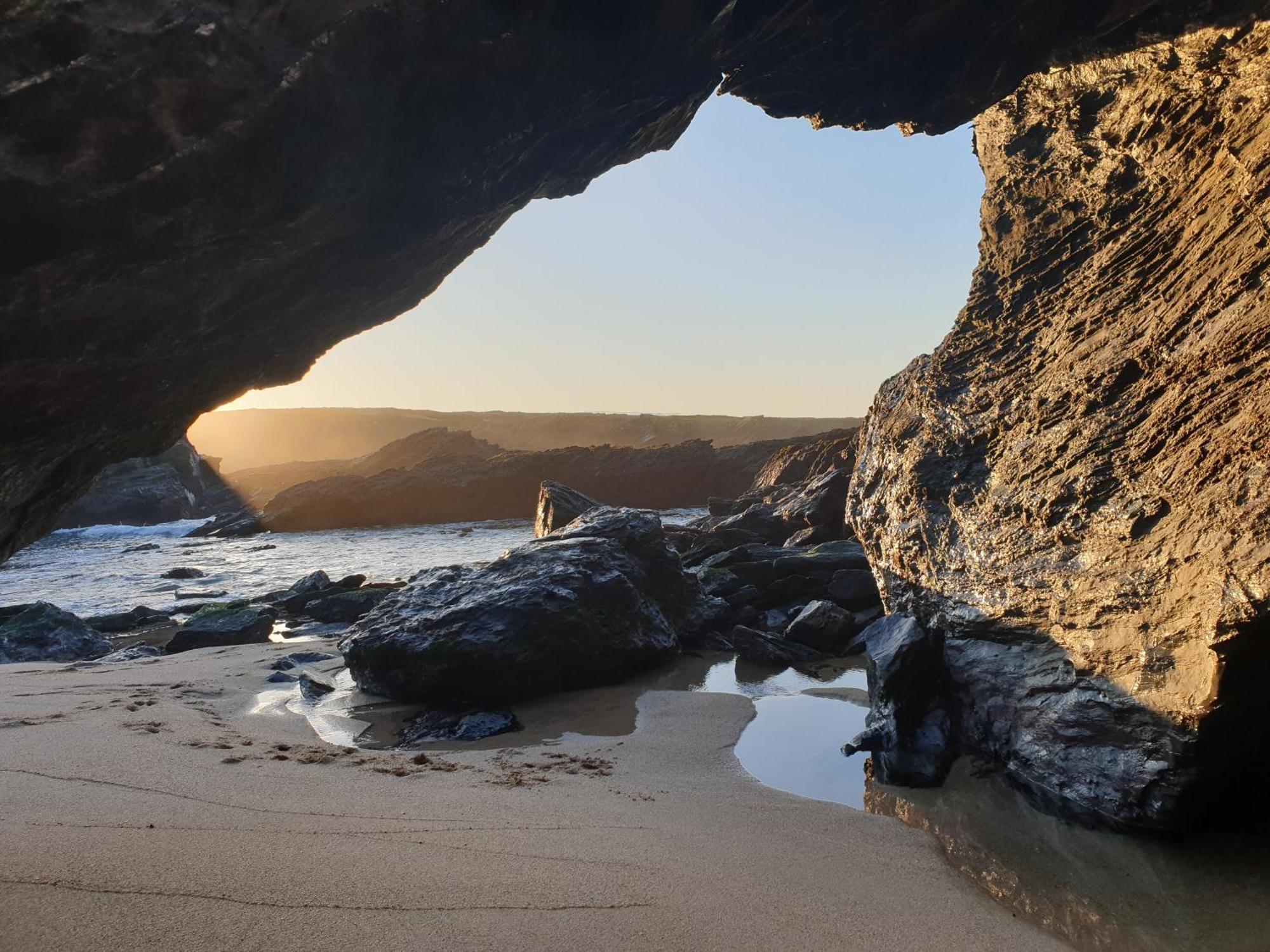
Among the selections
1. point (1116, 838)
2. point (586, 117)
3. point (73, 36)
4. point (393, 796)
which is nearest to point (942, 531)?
point (1116, 838)

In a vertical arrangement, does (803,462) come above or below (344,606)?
above

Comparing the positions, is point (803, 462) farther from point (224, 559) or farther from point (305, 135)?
point (305, 135)

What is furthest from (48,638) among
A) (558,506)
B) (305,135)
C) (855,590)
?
(855,590)

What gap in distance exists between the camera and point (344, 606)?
480 inches

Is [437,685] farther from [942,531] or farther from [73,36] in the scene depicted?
[73,36]

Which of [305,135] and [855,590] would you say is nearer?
[305,135]

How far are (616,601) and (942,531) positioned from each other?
3.08m

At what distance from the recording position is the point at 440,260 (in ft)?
17.6

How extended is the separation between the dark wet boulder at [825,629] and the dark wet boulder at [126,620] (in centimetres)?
1018

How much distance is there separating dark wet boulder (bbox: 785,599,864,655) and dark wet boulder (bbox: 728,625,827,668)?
88 mm

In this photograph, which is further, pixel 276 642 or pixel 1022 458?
pixel 276 642

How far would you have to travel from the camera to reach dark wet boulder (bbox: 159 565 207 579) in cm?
1952

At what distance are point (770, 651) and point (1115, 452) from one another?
13.2ft

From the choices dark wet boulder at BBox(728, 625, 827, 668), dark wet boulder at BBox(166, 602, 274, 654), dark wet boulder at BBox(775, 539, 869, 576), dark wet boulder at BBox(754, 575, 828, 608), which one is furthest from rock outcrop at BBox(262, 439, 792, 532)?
dark wet boulder at BBox(728, 625, 827, 668)
